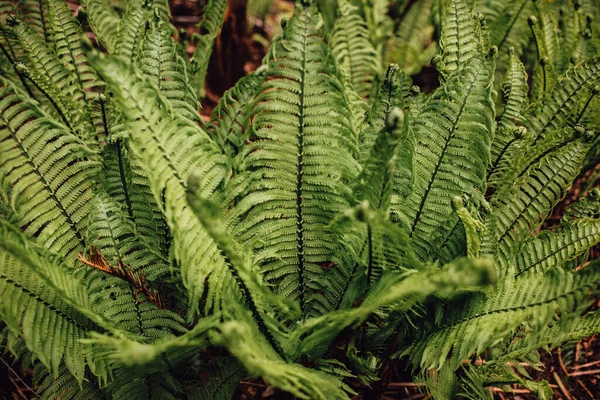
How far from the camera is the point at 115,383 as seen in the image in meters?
1.17

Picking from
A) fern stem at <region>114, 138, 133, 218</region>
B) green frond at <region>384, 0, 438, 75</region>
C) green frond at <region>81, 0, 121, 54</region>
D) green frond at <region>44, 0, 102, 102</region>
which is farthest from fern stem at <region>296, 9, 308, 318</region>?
green frond at <region>384, 0, 438, 75</region>

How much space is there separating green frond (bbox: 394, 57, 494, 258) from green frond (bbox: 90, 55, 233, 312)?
1.74 ft

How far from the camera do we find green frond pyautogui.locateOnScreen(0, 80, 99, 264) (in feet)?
3.67

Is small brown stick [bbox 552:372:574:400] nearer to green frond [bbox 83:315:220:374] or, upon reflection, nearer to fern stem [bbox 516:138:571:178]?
fern stem [bbox 516:138:571:178]

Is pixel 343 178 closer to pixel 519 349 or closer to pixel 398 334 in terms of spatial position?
pixel 398 334

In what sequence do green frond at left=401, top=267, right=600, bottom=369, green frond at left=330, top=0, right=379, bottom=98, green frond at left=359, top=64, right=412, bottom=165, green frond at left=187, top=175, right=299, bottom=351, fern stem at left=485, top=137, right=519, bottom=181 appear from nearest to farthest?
1. green frond at left=187, top=175, right=299, bottom=351
2. green frond at left=401, top=267, right=600, bottom=369
3. green frond at left=359, top=64, right=412, bottom=165
4. fern stem at left=485, top=137, right=519, bottom=181
5. green frond at left=330, top=0, right=379, bottom=98

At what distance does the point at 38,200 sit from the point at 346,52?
1.33 m

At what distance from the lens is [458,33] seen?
1.44 m

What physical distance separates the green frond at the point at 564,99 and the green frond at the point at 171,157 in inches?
43.3

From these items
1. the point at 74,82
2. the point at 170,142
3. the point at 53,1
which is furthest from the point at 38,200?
the point at 53,1

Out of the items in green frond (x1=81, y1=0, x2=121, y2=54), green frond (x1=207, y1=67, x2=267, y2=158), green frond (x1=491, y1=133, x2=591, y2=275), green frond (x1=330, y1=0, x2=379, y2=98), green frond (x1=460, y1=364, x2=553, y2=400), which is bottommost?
green frond (x1=460, y1=364, x2=553, y2=400)

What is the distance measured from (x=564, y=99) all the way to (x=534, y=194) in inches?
16.0

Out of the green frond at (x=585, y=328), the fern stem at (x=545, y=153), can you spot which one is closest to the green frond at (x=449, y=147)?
the fern stem at (x=545, y=153)

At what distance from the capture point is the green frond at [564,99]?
1438 millimetres
